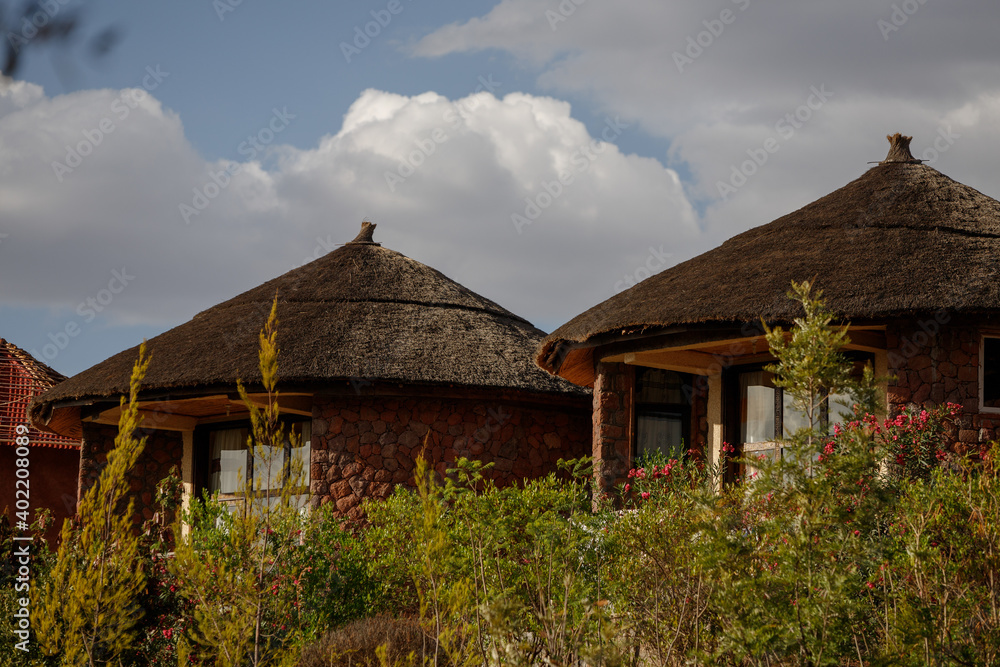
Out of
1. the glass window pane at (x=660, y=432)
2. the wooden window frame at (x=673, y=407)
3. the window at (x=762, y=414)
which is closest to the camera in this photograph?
the window at (x=762, y=414)

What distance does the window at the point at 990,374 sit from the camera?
8.52 m

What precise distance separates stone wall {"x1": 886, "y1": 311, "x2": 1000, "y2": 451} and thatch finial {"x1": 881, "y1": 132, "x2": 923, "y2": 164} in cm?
373

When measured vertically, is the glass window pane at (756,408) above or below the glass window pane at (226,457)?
above

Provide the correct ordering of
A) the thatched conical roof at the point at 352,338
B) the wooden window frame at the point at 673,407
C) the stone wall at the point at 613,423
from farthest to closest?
the thatched conical roof at the point at 352,338, the wooden window frame at the point at 673,407, the stone wall at the point at 613,423

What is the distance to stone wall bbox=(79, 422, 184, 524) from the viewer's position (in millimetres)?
13633

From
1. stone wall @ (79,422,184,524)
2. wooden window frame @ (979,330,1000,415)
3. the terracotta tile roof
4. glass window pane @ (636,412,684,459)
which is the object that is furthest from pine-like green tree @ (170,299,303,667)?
the terracotta tile roof

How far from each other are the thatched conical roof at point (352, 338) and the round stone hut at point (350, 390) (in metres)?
0.03

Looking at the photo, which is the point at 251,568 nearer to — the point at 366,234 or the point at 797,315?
the point at 797,315

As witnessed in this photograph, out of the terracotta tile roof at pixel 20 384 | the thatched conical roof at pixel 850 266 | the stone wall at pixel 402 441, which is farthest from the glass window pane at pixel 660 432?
the terracotta tile roof at pixel 20 384

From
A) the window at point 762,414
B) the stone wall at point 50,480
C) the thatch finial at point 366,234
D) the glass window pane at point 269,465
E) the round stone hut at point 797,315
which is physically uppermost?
the thatch finial at point 366,234

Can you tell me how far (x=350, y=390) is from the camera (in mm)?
11391

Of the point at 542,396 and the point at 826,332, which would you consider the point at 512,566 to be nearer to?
the point at 826,332

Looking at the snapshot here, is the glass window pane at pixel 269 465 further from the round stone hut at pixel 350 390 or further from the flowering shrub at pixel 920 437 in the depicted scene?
the flowering shrub at pixel 920 437

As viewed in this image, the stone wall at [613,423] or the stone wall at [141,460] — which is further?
the stone wall at [141,460]
